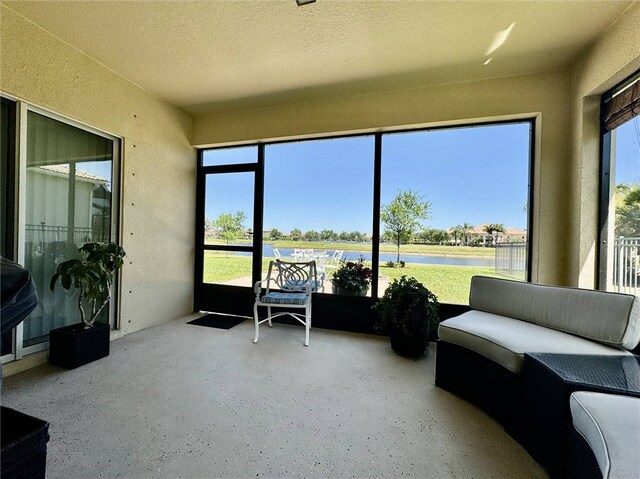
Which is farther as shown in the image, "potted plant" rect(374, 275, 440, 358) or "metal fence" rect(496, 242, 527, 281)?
"metal fence" rect(496, 242, 527, 281)

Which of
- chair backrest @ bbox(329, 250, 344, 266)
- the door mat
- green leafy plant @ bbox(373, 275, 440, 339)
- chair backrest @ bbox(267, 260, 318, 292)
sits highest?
chair backrest @ bbox(329, 250, 344, 266)

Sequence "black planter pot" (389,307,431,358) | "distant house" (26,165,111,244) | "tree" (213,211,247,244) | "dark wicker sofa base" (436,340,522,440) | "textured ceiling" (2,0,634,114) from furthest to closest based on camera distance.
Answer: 1. "tree" (213,211,247,244)
2. "black planter pot" (389,307,431,358)
3. "distant house" (26,165,111,244)
4. "textured ceiling" (2,0,634,114)
5. "dark wicker sofa base" (436,340,522,440)

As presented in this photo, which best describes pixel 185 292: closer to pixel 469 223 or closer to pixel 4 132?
pixel 4 132

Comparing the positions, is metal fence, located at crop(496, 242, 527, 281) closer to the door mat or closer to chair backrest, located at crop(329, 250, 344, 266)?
chair backrest, located at crop(329, 250, 344, 266)

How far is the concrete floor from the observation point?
129 centimetres

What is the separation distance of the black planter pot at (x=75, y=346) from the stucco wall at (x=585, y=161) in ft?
13.4

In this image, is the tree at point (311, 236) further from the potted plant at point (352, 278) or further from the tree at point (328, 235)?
the potted plant at point (352, 278)

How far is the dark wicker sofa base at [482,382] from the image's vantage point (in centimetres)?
153

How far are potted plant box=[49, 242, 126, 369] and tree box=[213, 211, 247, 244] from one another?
4.51 ft

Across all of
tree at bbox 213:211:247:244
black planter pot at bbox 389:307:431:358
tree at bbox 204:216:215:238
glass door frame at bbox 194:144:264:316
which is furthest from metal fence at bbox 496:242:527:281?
tree at bbox 204:216:215:238

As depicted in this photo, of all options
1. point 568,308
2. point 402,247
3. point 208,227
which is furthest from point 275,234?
point 568,308

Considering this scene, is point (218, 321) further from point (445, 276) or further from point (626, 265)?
point (626, 265)

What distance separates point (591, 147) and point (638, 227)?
74 cm

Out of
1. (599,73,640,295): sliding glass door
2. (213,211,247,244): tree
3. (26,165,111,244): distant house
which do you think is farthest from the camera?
(213,211,247,244): tree
